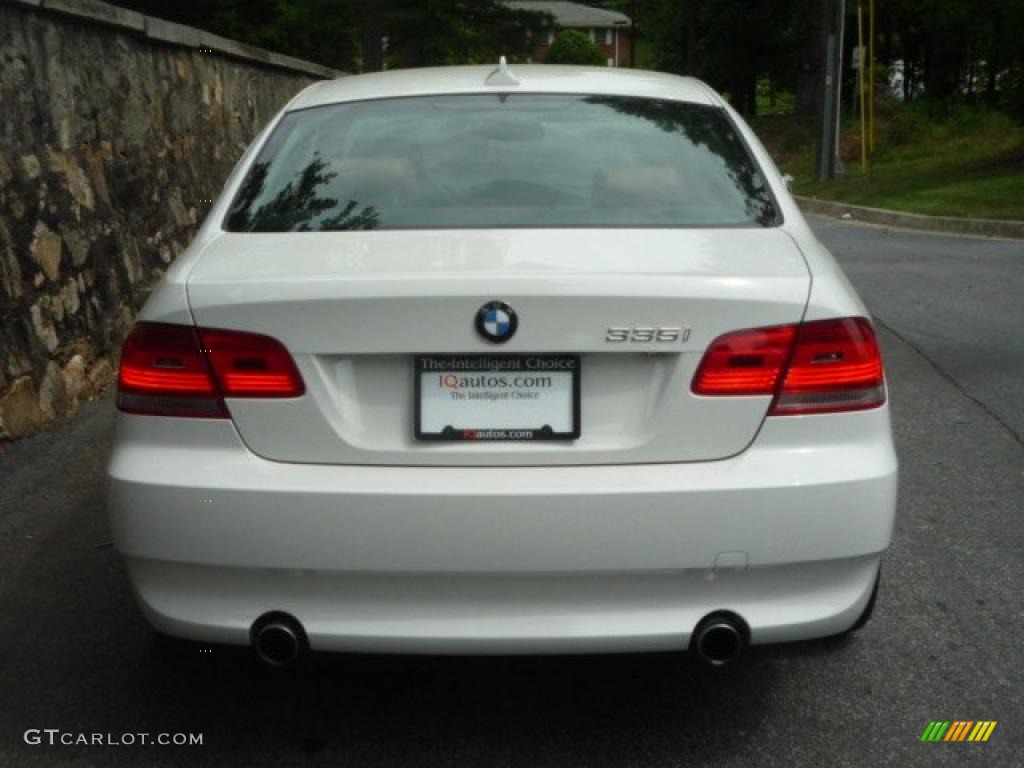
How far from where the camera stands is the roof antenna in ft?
14.0

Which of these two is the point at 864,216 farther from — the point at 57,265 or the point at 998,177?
the point at 57,265

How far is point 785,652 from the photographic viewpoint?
376 centimetres

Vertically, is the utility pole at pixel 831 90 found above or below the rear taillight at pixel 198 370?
below

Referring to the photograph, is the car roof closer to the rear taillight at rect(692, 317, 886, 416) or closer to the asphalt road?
the rear taillight at rect(692, 317, 886, 416)

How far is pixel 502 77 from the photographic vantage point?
14.1 ft

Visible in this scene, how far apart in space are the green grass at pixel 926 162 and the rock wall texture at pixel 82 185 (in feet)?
39.2

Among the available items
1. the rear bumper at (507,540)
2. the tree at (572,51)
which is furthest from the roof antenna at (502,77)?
the tree at (572,51)

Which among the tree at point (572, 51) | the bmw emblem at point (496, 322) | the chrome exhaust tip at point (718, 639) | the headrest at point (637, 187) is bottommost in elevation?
the tree at point (572, 51)

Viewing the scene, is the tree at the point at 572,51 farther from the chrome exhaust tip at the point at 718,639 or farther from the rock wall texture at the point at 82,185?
the chrome exhaust tip at the point at 718,639

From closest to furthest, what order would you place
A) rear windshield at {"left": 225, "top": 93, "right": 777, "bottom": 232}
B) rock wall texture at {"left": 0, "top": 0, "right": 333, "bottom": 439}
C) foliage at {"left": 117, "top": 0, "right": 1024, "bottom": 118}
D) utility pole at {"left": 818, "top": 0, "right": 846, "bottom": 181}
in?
1. rear windshield at {"left": 225, "top": 93, "right": 777, "bottom": 232}
2. rock wall texture at {"left": 0, "top": 0, "right": 333, "bottom": 439}
3. utility pole at {"left": 818, "top": 0, "right": 846, "bottom": 181}
4. foliage at {"left": 117, "top": 0, "right": 1024, "bottom": 118}

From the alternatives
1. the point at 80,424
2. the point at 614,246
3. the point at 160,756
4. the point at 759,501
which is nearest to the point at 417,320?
the point at 614,246

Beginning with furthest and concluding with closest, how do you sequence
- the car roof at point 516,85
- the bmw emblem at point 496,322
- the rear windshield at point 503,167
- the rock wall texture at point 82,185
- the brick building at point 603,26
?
1. the brick building at point 603,26
2. the rock wall texture at point 82,185
3. the car roof at point 516,85
4. the rear windshield at point 503,167
5. the bmw emblem at point 496,322

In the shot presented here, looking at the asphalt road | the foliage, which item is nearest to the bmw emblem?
the asphalt road

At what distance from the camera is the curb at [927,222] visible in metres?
17.4
